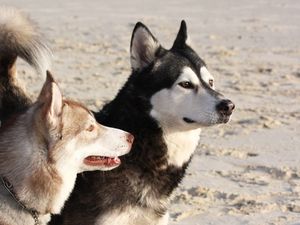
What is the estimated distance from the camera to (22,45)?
5.46 metres

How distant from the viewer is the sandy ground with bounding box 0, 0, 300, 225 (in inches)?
252

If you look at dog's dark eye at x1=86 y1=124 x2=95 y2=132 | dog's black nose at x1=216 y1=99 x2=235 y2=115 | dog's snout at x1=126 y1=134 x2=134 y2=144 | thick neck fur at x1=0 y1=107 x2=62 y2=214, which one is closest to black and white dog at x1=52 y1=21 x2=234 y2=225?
dog's black nose at x1=216 y1=99 x2=235 y2=115

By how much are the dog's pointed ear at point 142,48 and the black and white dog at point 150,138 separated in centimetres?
6

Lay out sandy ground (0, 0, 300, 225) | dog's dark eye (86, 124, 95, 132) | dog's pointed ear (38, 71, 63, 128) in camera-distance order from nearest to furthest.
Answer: dog's pointed ear (38, 71, 63, 128), dog's dark eye (86, 124, 95, 132), sandy ground (0, 0, 300, 225)

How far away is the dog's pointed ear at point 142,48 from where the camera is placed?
18.1 feet

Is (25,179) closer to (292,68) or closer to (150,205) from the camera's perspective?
(150,205)

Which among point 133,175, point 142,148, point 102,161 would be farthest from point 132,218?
point 102,161

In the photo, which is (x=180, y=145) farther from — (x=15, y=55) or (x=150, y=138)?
(x=15, y=55)

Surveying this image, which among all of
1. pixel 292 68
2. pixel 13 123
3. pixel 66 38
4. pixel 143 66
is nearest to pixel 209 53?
pixel 292 68

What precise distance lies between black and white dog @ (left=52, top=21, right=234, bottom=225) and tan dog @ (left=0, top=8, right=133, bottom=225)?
1.41ft

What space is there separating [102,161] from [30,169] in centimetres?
51

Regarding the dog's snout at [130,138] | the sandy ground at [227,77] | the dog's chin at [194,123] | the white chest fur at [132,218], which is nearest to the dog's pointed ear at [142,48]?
the dog's chin at [194,123]

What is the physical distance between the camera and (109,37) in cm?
1309

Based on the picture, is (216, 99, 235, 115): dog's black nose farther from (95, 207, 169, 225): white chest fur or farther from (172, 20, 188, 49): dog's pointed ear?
(95, 207, 169, 225): white chest fur
